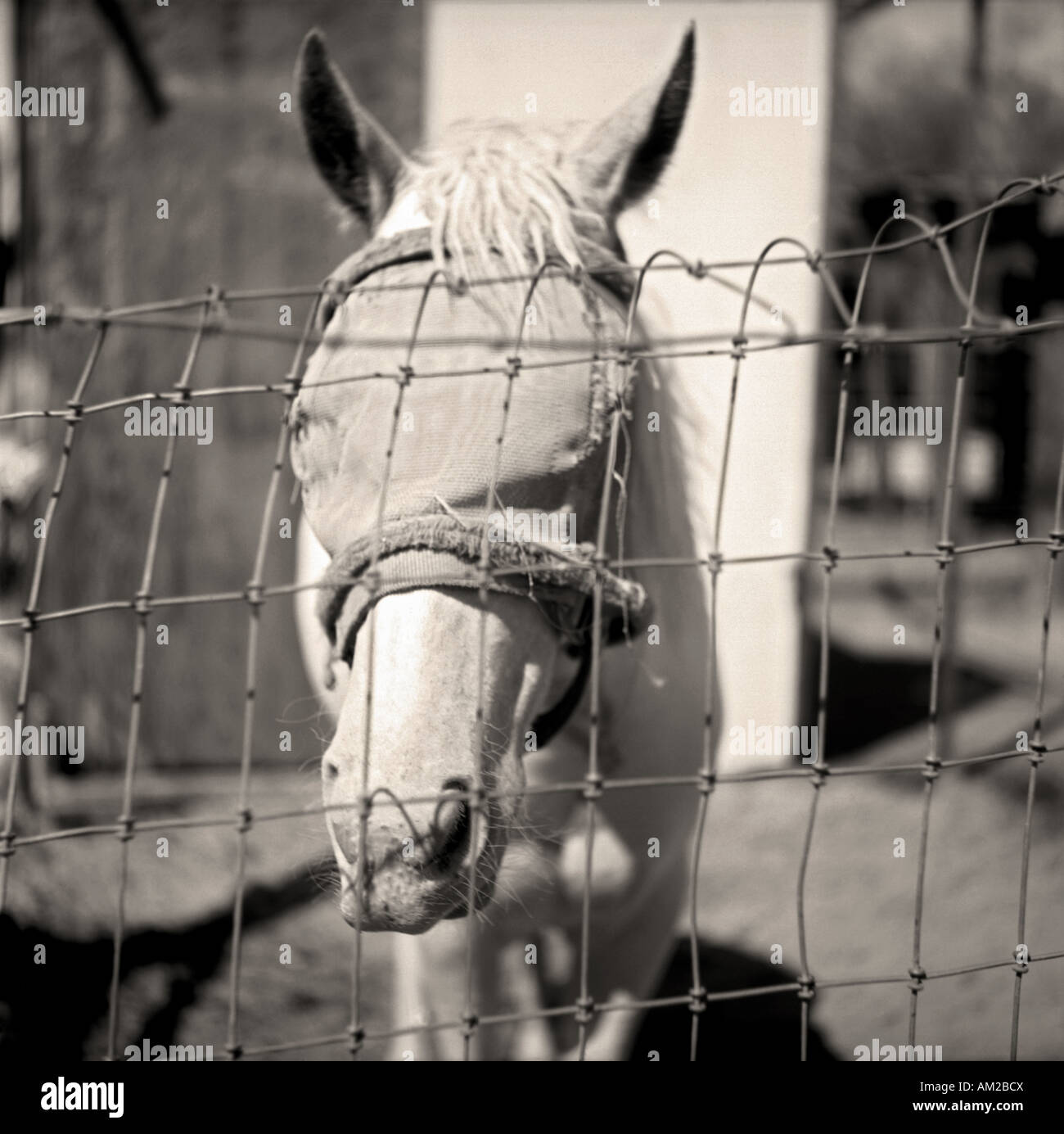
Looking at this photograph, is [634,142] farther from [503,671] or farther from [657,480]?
[503,671]

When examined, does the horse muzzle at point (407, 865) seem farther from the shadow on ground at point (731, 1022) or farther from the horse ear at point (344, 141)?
the shadow on ground at point (731, 1022)

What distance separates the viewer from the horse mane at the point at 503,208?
157 centimetres

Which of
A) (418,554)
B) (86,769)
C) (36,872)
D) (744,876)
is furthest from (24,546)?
(418,554)

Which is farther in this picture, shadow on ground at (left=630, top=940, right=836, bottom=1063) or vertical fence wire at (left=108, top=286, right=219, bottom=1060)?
shadow on ground at (left=630, top=940, right=836, bottom=1063)

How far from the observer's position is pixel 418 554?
1335mm

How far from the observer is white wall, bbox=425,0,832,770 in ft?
14.2

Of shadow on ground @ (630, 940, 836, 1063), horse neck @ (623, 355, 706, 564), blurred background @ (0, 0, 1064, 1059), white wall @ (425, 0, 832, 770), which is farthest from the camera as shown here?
white wall @ (425, 0, 832, 770)

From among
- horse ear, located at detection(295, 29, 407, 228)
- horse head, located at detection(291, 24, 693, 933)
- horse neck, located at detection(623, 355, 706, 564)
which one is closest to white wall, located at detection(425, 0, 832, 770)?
horse neck, located at detection(623, 355, 706, 564)

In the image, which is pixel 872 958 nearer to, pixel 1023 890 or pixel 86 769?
pixel 1023 890

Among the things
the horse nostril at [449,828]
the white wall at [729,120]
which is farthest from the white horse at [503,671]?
the white wall at [729,120]

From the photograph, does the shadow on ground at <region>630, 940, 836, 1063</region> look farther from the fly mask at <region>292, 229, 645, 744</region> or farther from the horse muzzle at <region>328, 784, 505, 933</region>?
the fly mask at <region>292, 229, 645, 744</region>

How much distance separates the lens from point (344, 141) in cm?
189

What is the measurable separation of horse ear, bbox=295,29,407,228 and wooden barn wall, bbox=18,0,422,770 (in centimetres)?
303

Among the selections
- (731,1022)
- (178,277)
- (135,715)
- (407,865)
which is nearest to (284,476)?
(178,277)
